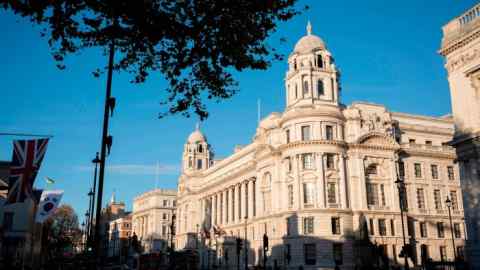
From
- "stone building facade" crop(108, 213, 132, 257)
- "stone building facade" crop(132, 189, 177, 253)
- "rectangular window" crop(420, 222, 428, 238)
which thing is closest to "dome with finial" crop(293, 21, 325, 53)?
"rectangular window" crop(420, 222, 428, 238)

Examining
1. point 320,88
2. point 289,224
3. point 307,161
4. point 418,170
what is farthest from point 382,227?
point 320,88

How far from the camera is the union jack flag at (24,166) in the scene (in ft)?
88.4

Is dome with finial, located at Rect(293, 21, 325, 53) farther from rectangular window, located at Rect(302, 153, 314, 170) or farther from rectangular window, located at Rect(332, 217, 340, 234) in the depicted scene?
rectangular window, located at Rect(332, 217, 340, 234)

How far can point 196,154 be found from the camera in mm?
117250

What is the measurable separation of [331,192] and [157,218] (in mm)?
82754

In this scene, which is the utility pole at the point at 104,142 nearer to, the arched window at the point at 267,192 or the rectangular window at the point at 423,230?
the arched window at the point at 267,192

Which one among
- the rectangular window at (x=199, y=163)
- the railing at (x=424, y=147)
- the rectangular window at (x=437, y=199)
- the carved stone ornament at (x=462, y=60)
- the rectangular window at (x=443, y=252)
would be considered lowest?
the rectangular window at (x=443, y=252)

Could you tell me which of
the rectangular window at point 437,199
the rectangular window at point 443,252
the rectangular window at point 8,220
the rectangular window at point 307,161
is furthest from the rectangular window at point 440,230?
the rectangular window at point 8,220

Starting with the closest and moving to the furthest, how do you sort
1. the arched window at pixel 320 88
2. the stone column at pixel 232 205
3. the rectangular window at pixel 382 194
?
the rectangular window at pixel 382 194 → the arched window at pixel 320 88 → the stone column at pixel 232 205

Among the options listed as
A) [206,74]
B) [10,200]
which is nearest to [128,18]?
[206,74]

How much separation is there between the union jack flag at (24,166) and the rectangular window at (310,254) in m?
40.0

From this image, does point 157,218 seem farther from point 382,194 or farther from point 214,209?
point 382,194

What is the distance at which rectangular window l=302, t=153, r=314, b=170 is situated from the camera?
62.3 m

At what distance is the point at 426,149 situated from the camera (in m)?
70.1
